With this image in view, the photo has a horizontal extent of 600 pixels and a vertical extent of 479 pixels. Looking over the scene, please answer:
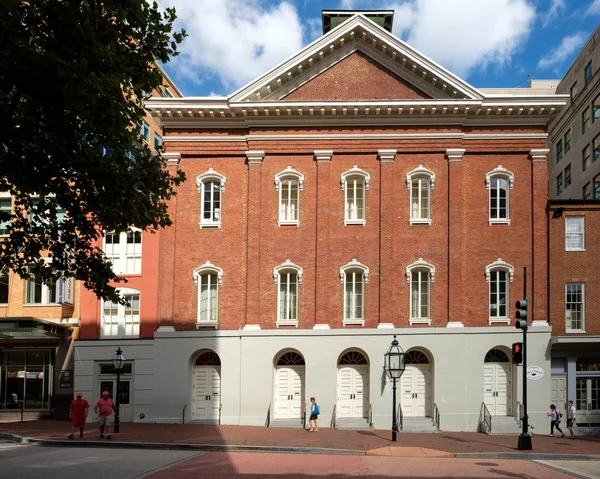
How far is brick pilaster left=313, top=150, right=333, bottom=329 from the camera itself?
3288 cm

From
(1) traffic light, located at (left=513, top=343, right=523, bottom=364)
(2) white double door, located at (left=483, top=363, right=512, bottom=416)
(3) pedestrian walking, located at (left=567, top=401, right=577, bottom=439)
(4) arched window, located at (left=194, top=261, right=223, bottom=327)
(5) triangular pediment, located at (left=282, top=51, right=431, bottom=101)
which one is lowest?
(3) pedestrian walking, located at (left=567, top=401, right=577, bottom=439)

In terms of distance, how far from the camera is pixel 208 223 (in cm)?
3378

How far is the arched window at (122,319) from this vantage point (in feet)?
112

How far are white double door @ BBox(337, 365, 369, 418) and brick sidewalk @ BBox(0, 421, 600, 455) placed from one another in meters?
1.95

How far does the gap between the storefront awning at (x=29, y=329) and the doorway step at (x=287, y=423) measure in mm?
10446

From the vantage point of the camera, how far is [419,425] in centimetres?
3155

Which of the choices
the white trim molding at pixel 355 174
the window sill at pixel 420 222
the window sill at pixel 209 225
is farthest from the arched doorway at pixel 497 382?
the window sill at pixel 209 225

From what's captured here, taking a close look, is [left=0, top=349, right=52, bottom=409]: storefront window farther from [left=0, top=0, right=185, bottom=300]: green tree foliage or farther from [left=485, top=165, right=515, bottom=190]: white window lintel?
[left=485, top=165, right=515, bottom=190]: white window lintel

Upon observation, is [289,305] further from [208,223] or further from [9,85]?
[9,85]

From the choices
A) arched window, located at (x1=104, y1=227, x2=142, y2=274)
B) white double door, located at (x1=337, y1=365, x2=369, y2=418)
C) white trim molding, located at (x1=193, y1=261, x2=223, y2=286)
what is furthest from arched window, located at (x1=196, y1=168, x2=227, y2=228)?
white double door, located at (x1=337, y1=365, x2=369, y2=418)

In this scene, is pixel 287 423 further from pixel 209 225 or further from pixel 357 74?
pixel 357 74

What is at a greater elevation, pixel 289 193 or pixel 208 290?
pixel 289 193

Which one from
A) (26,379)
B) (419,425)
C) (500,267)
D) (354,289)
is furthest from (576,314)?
(26,379)

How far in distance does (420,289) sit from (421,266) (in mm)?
1009
